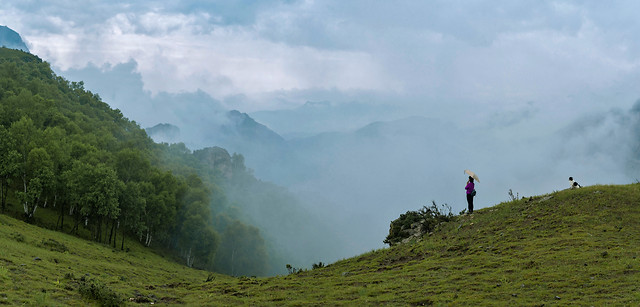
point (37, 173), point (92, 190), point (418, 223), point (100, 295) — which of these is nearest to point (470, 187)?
point (418, 223)

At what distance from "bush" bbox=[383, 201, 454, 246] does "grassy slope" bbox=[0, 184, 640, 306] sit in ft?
6.57

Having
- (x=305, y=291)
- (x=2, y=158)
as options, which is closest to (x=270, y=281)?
(x=305, y=291)

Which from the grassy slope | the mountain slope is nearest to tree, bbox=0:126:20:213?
the grassy slope

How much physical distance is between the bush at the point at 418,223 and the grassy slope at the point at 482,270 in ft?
6.57

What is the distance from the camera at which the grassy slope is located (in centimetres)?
2170

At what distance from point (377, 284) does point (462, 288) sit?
613 centimetres

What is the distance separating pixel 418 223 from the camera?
46875 mm

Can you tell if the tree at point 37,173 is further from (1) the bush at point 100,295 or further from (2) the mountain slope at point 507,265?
(1) the bush at point 100,295

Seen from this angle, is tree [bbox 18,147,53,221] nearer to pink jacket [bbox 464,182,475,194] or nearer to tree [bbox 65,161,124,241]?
tree [bbox 65,161,124,241]

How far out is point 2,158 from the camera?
87.4m

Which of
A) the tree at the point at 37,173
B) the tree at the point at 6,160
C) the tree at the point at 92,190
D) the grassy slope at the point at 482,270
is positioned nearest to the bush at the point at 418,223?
the grassy slope at the point at 482,270

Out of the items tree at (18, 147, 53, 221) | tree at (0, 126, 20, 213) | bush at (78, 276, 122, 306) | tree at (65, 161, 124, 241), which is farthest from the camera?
tree at (65, 161, 124, 241)

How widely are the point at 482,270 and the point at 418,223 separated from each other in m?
19.9

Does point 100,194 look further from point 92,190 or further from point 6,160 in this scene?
point 6,160
